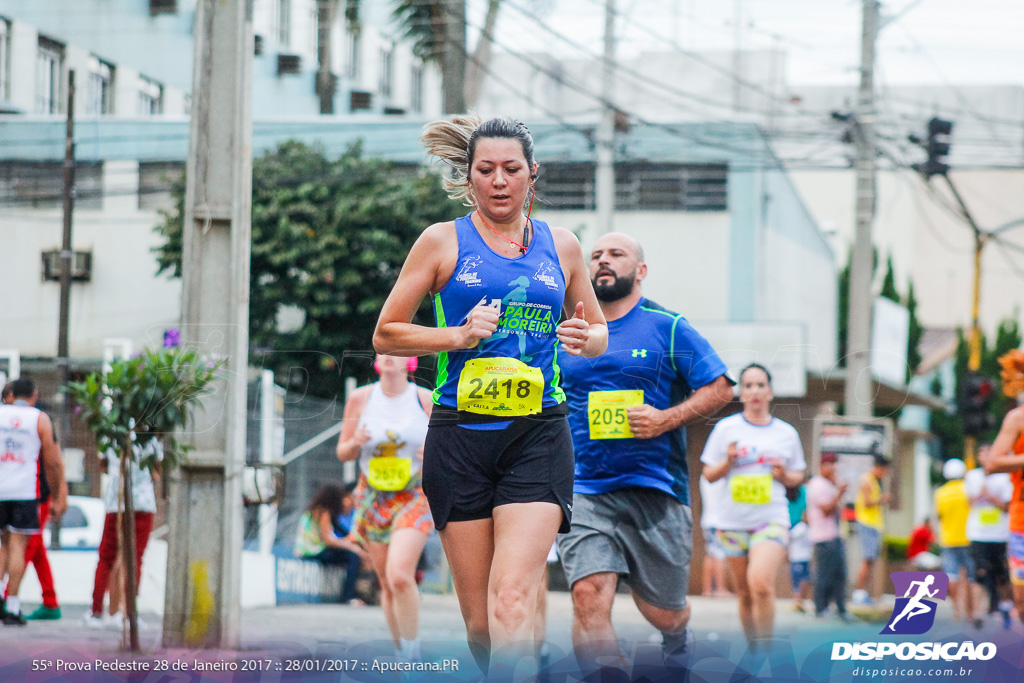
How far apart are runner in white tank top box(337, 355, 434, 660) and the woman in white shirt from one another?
1660 mm

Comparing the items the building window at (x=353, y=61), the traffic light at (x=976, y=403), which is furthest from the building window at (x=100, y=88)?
the traffic light at (x=976, y=403)

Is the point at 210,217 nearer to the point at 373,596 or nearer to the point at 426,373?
the point at 426,373

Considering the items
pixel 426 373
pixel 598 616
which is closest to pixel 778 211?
pixel 426 373

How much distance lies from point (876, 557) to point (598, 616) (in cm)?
866

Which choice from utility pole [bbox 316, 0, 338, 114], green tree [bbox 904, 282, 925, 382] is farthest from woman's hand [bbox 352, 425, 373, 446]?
green tree [bbox 904, 282, 925, 382]

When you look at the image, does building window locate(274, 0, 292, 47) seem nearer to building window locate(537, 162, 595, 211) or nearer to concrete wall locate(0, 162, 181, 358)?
concrete wall locate(0, 162, 181, 358)

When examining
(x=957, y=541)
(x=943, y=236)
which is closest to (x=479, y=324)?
(x=957, y=541)

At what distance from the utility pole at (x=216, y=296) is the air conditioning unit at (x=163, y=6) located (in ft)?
50.2

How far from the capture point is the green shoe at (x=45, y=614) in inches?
315

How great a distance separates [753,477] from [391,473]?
219cm

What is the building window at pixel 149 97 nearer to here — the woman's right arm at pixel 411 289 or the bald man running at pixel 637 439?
the bald man running at pixel 637 439

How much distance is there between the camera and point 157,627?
781 cm

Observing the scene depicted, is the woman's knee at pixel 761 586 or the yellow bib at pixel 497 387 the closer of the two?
the yellow bib at pixel 497 387

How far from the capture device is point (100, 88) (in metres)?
22.5
